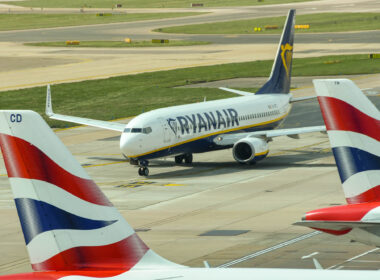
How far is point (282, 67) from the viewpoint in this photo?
2377 inches

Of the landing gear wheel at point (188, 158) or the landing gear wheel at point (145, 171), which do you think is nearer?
the landing gear wheel at point (145, 171)

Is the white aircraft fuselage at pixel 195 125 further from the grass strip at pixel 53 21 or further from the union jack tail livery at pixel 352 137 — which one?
the grass strip at pixel 53 21

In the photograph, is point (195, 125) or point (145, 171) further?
point (195, 125)

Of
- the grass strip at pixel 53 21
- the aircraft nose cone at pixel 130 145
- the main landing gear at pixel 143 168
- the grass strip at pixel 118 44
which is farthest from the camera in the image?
the grass strip at pixel 53 21

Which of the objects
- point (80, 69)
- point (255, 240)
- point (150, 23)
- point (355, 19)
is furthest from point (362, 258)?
point (150, 23)

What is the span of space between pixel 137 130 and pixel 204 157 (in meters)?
8.48

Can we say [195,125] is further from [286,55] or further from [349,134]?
[349,134]

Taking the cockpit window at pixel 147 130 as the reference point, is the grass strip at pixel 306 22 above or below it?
above

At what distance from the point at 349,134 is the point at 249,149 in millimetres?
31180

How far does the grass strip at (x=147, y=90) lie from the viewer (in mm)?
78312

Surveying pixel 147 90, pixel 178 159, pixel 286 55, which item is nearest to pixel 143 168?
pixel 178 159

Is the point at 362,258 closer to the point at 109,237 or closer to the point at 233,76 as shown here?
the point at 109,237

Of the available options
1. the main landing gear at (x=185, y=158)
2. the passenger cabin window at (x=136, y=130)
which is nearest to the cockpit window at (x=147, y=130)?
the passenger cabin window at (x=136, y=130)

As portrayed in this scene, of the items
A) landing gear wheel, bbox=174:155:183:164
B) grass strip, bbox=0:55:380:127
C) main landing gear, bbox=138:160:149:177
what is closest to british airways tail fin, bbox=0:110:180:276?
main landing gear, bbox=138:160:149:177
